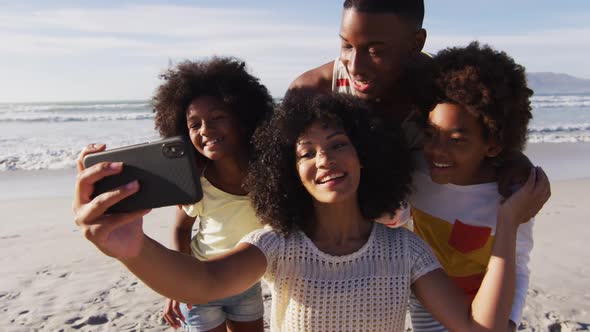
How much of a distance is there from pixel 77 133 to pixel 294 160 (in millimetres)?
18300

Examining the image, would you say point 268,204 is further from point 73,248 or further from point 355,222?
point 73,248

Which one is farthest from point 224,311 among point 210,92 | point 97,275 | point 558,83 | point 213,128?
point 558,83

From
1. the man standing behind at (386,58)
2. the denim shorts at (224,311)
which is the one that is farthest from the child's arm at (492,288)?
the denim shorts at (224,311)

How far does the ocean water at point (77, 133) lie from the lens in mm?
13195

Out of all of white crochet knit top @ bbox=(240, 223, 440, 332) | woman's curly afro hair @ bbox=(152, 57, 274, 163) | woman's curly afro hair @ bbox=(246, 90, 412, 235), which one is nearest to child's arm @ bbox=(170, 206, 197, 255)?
woman's curly afro hair @ bbox=(152, 57, 274, 163)

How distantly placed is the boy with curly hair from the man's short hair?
305 mm

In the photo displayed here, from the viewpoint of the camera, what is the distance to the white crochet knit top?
208 centimetres

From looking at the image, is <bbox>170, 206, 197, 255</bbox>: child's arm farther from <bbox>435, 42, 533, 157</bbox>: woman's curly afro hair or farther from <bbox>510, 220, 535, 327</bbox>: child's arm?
<bbox>510, 220, 535, 327</bbox>: child's arm

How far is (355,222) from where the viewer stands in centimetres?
229

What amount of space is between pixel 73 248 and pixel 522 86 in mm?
6209

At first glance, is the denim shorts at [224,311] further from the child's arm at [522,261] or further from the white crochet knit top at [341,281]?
the child's arm at [522,261]

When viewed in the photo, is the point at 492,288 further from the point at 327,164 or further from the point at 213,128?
the point at 213,128

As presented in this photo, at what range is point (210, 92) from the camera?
114 inches

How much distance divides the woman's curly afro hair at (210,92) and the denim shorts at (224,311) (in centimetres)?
90
